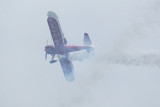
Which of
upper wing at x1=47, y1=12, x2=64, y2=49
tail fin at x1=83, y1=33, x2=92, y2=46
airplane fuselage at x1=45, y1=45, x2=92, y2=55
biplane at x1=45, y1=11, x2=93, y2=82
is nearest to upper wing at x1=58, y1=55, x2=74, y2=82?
airplane fuselage at x1=45, y1=45, x2=92, y2=55

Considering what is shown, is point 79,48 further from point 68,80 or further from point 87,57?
point 68,80

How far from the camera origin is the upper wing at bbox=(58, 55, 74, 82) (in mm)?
122144

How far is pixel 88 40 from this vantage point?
120m

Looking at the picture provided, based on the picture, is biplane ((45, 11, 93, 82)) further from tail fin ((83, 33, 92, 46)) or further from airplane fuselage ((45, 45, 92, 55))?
tail fin ((83, 33, 92, 46))

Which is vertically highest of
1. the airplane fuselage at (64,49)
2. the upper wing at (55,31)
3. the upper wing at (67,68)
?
the upper wing at (55,31)

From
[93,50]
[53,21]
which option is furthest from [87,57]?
[53,21]

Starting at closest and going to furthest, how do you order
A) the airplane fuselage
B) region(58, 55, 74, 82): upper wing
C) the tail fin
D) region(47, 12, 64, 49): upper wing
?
the airplane fuselage < region(47, 12, 64, 49): upper wing < the tail fin < region(58, 55, 74, 82): upper wing

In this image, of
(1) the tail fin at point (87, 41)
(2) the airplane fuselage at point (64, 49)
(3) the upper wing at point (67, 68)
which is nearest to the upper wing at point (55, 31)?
(2) the airplane fuselage at point (64, 49)

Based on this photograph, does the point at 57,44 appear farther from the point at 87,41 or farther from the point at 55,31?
the point at 87,41

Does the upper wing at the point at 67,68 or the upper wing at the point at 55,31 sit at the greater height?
the upper wing at the point at 55,31

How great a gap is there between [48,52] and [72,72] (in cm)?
863

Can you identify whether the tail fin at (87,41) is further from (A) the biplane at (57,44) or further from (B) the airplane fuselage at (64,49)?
(B) the airplane fuselage at (64,49)

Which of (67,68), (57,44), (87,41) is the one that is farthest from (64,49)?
(67,68)

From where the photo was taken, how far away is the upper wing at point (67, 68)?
122m
